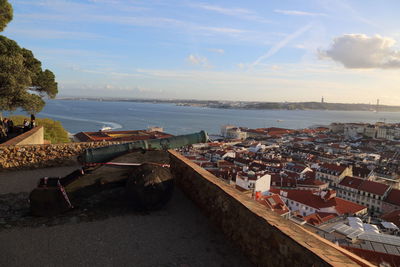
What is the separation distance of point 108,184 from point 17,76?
23.2ft

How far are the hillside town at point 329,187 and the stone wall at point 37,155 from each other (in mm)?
4527

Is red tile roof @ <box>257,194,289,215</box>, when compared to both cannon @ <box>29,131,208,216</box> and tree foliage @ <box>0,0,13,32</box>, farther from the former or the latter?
tree foliage @ <box>0,0,13,32</box>

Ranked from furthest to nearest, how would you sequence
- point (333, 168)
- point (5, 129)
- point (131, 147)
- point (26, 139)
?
point (333, 168) → point (5, 129) → point (26, 139) → point (131, 147)

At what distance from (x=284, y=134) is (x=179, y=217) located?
78.4m

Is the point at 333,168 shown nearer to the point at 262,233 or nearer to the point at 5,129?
the point at 5,129

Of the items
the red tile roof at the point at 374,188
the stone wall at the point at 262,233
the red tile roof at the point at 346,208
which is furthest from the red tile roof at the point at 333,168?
the stone wall at the point at 262,233

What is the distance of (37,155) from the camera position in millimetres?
6715

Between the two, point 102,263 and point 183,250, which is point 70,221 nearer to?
point 102,263

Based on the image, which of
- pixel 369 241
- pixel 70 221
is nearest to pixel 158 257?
pixel 70 221

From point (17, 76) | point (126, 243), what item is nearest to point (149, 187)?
point (126, 243)

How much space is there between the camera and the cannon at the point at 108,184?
381 cm

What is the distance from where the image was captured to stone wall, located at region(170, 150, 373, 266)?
85.2 inches

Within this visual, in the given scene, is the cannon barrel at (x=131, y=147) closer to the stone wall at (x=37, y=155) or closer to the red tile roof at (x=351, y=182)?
the stone wall at (x=37, y=155)

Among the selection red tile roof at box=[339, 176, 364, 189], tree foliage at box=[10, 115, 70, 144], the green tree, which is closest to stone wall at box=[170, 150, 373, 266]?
the green tree
